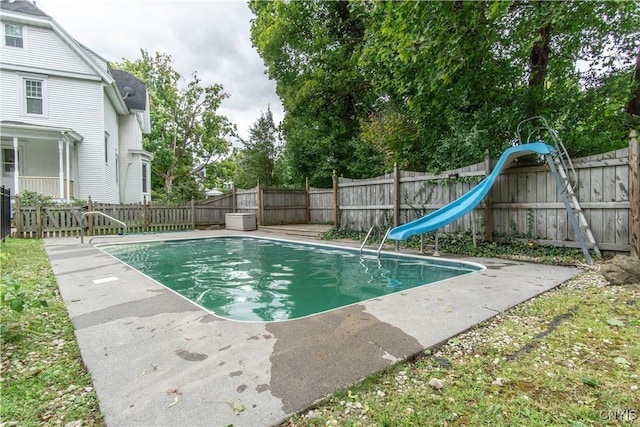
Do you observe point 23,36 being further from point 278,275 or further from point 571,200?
point 571,200

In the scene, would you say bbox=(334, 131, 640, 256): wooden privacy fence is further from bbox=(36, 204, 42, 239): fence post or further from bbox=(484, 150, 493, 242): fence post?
bbox=(36, 204, 42, 239): fence post

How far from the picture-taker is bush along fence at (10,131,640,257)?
5.31 m

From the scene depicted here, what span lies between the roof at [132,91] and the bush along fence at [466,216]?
29.0ft

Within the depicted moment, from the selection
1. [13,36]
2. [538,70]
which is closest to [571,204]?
[538,70]

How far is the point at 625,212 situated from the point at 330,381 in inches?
237

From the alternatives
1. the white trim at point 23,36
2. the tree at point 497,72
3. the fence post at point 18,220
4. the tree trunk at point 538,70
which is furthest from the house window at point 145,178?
the tree trunk at point 538,70

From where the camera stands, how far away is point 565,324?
2803 millimetres

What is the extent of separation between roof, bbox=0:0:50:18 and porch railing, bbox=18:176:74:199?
22.0ft

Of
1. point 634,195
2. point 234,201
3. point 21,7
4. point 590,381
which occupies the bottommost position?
point 590,381

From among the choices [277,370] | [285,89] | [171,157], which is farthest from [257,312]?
[171,157]

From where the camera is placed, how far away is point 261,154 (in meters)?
18.4

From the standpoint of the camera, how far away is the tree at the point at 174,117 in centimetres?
2350

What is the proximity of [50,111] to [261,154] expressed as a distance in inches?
374

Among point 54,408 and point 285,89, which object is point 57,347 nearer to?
point 54,408
